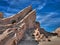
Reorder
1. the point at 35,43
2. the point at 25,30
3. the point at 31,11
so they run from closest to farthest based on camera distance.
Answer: the point at 35,43 < the point at 25,30 < the point at 31,11

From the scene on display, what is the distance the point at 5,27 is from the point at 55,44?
157 inches

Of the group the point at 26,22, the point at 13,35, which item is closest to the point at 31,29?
the point at 26,22

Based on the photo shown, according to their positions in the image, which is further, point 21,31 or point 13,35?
point 21,31

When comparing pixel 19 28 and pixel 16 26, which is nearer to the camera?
pixel 19 28

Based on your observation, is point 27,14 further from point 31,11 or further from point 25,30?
point 25,30

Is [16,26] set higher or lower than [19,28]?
higher

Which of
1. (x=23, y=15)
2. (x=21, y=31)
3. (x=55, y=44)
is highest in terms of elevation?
(x=23, y=15)

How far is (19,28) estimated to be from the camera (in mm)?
18703

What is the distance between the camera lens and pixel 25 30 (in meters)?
20.2

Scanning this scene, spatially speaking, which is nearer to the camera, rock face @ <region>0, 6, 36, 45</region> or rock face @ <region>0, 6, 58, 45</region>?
rock face @ <region>0, 6, 36, 45</region>

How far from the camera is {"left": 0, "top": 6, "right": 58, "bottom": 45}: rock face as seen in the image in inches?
643

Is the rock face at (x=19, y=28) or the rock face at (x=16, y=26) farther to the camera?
the rock face at (x=19, y=28)

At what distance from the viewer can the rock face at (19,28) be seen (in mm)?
16328

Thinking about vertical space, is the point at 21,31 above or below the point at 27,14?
below
